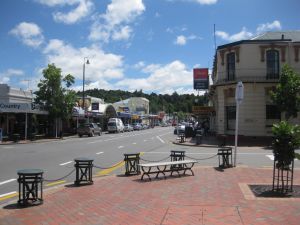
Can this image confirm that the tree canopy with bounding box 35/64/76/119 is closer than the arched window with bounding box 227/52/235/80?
No

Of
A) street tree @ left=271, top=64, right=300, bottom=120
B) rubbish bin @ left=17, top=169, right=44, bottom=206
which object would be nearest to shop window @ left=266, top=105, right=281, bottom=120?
street tree @ left=271, top=64, right=300, bottom=120

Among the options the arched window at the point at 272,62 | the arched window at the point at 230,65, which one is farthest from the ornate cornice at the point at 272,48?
the arched window at the point at 230,65

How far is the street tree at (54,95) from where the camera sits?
47344 millimetres

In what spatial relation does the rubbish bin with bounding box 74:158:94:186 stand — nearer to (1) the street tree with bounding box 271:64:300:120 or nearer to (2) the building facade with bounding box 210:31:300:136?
(1) the street tree with bounding box 271:64:300:120

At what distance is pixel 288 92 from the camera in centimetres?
3161

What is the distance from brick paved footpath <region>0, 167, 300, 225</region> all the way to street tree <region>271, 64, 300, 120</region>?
20.2m

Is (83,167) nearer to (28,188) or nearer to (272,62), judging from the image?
(28,188)

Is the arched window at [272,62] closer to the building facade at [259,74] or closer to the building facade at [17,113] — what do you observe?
the building facade at [259,74]

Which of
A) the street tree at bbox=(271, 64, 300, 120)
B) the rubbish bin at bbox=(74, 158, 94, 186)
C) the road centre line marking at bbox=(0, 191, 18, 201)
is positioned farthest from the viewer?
the street tree at bbox=(271, 64, 300, 120)

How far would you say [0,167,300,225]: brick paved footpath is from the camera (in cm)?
812

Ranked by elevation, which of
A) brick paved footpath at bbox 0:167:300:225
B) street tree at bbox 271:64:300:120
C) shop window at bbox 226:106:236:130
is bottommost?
brick paved footpath at bbox 0:167:300:225

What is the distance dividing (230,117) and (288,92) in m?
7.26

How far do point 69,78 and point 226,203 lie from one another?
41507 mm

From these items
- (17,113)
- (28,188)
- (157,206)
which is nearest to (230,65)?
(17,113)
